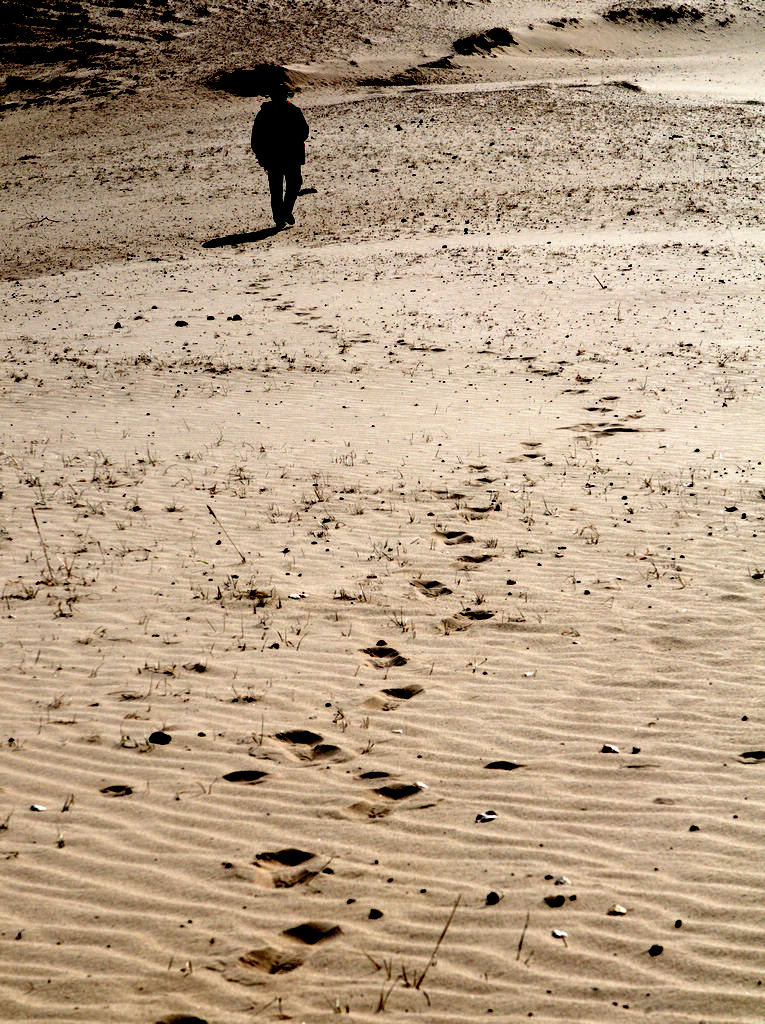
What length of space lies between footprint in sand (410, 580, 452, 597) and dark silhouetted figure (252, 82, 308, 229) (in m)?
14.1

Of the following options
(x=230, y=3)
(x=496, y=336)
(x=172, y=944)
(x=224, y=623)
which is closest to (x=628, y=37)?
(x=230, y=3)

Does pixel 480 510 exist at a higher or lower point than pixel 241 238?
lower

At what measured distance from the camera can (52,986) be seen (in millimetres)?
3477

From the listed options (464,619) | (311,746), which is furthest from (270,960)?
(464,619)

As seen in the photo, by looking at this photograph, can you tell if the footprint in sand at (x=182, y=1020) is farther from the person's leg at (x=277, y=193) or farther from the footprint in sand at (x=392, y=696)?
the person's leg at (x=277, y=193)

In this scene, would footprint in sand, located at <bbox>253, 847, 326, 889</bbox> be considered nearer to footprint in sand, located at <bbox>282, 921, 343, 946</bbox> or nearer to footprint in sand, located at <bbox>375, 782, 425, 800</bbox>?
footprint in sand, located at <bbox>282, 921, 343, 946</bbox>

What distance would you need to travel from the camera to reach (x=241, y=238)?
19734 millimetres

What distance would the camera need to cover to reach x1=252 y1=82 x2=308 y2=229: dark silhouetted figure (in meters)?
18.7

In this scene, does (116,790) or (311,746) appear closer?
(116,790)

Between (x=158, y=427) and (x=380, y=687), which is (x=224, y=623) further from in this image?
(x=158, y=427)

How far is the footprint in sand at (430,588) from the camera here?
6.50 meters

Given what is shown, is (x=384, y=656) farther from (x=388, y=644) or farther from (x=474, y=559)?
(x=474, y=559)

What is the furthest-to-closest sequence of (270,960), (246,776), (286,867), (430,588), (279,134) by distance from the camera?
(279,134), (430,588), (246,776), (286,867), (270,960)

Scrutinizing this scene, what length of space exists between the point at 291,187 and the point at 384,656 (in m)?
15.6
